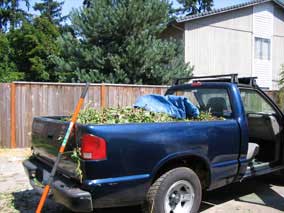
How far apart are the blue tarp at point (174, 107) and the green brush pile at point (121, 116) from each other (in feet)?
0.58

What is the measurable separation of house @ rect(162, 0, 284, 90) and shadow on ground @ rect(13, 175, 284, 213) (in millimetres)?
13091

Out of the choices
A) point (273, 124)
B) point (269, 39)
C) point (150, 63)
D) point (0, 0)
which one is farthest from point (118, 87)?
point (0, 0)

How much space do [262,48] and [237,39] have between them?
2.06 meters

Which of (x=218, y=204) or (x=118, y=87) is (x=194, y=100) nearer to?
(x=218, y=204)

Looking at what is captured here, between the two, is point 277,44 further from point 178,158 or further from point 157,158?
point 157,158

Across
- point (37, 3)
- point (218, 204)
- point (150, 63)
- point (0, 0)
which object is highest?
point (37, 3)

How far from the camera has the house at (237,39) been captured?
20.0 metres

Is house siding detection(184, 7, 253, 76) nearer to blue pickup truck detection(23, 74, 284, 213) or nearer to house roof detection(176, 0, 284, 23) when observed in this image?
house roof detection(176, 0, 284, 23)

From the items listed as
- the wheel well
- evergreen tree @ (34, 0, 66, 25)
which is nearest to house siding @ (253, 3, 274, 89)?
the wheel well

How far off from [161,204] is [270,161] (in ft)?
8.71

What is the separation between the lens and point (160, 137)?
4.57m

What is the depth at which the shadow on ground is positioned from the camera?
18.4 feet

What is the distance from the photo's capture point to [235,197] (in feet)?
20.5

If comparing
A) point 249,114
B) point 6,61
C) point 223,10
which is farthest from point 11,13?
point 249,114
